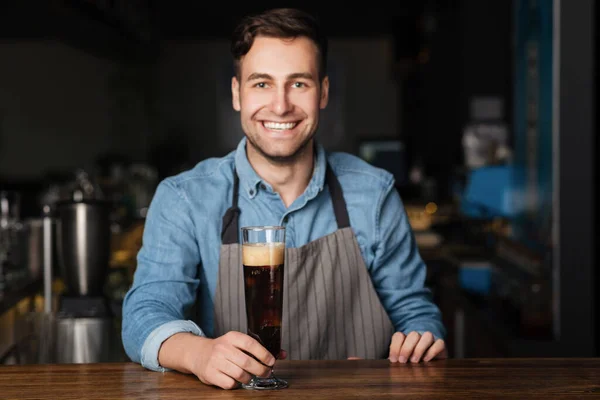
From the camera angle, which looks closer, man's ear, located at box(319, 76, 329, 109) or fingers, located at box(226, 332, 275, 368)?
fingers, located at box(226, 332, 275, 368)

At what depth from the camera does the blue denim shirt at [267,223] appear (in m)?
1.81

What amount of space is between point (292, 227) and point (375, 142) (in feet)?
20.4

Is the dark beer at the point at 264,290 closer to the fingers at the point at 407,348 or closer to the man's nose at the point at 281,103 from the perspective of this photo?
the fingers at the point at 407,348

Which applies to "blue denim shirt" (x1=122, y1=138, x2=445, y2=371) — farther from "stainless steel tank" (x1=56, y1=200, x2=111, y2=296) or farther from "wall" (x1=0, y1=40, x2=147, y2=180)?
"wall" (x1=0, y1=40, x2=147, y2=180)

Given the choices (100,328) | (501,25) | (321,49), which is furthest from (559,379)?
(501,25)

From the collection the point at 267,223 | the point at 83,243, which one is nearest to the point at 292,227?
the point at 267,223

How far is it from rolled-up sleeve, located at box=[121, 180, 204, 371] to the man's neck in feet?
0.61

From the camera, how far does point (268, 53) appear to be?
1819mm

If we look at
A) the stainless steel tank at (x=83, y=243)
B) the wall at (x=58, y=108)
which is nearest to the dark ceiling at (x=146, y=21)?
the wall at (x=58, y=108)

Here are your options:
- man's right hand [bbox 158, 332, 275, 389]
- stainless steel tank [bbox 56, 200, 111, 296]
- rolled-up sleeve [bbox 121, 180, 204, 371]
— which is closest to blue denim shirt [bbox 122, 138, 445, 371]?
rolled-up sleeve [bbox 121, 180, 204, 371]

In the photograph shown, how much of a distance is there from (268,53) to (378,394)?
0.83 metres

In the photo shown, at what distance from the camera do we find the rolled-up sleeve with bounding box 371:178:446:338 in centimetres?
193

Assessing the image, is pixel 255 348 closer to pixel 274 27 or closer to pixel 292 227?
pixel 292 227

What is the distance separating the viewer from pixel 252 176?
1.91 m
